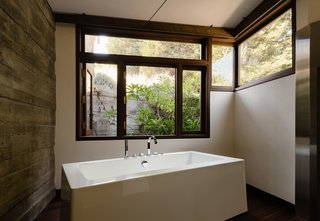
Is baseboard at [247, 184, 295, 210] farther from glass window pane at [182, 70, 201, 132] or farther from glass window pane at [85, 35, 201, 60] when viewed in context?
glass window pane at [85, 35, 201, 60]

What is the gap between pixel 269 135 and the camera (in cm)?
307

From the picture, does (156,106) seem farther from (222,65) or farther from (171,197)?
(171,197)

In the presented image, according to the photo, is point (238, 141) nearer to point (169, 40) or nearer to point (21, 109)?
point (169, 40)

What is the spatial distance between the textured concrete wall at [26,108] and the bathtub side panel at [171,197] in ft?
2.62

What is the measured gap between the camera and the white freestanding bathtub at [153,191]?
1.58 metres

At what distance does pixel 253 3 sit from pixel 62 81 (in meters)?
2.77

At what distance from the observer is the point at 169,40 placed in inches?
147

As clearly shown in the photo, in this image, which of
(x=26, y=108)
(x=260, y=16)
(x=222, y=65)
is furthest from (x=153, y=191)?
(x=222, y=65)

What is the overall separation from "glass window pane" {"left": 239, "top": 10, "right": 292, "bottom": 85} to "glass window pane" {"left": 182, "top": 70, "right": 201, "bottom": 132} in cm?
73

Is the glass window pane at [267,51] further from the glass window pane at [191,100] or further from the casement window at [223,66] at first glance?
the glass window pane at [191,100]

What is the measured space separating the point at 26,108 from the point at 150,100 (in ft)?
6.10

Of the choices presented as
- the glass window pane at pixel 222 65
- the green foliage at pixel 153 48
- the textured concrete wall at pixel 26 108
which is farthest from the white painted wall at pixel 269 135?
the textured concrete wall at pixel 26 108

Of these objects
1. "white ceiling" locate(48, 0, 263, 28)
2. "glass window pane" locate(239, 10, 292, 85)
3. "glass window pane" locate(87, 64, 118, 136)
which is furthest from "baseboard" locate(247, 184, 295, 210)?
"white ceiling" locate(48, 0, 263, 28)

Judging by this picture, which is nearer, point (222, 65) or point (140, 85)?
point (140, 85)
